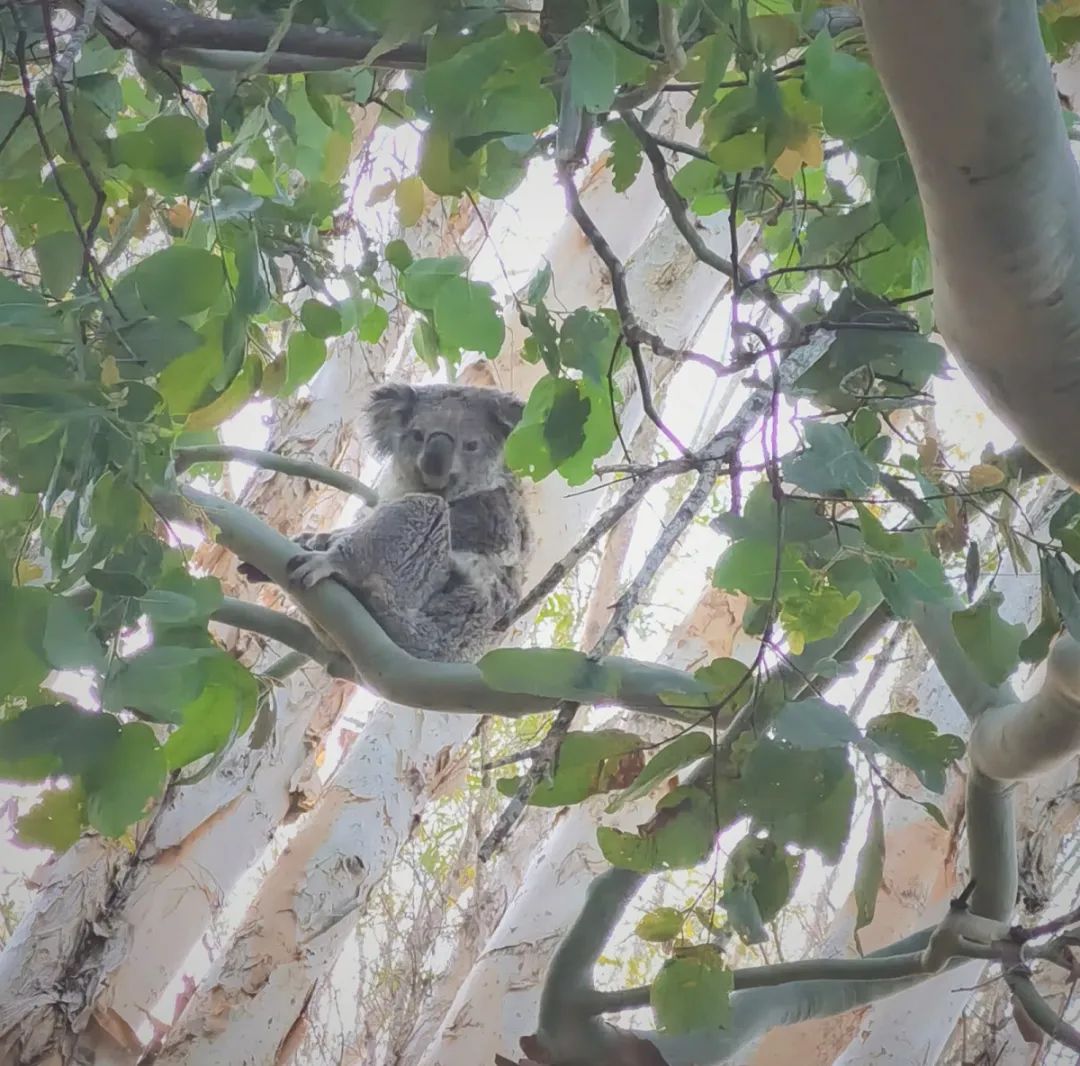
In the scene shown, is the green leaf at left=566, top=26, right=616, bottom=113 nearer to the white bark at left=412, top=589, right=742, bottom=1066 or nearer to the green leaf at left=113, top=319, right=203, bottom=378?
the green leaf at left=113, top=319, right=203, bottom=378

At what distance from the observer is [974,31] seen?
522mm

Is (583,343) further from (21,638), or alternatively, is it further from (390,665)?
(21,638)

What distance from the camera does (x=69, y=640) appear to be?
0.75 m

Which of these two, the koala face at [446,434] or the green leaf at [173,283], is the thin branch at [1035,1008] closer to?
the green leaf at [173,283]

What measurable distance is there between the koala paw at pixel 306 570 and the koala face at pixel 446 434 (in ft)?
3.12

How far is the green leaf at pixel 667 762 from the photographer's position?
82cm

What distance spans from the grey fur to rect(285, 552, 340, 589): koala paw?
0.59 feet

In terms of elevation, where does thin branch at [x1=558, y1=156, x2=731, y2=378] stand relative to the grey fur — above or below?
below

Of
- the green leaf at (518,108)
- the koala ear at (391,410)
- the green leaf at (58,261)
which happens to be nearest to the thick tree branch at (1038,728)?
the green leaf at (518,108)

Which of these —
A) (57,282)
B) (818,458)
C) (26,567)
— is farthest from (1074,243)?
(26,567)

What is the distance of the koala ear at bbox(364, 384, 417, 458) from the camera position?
3.25 metres

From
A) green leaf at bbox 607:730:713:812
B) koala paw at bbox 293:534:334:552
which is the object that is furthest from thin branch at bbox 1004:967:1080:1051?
koala paw at bbox 293:534:334:552

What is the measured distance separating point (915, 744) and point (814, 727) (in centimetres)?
12

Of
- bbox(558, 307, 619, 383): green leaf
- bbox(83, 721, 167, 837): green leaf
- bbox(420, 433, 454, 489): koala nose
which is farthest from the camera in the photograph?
bbox(420, 433, 454, 489): koala nose
